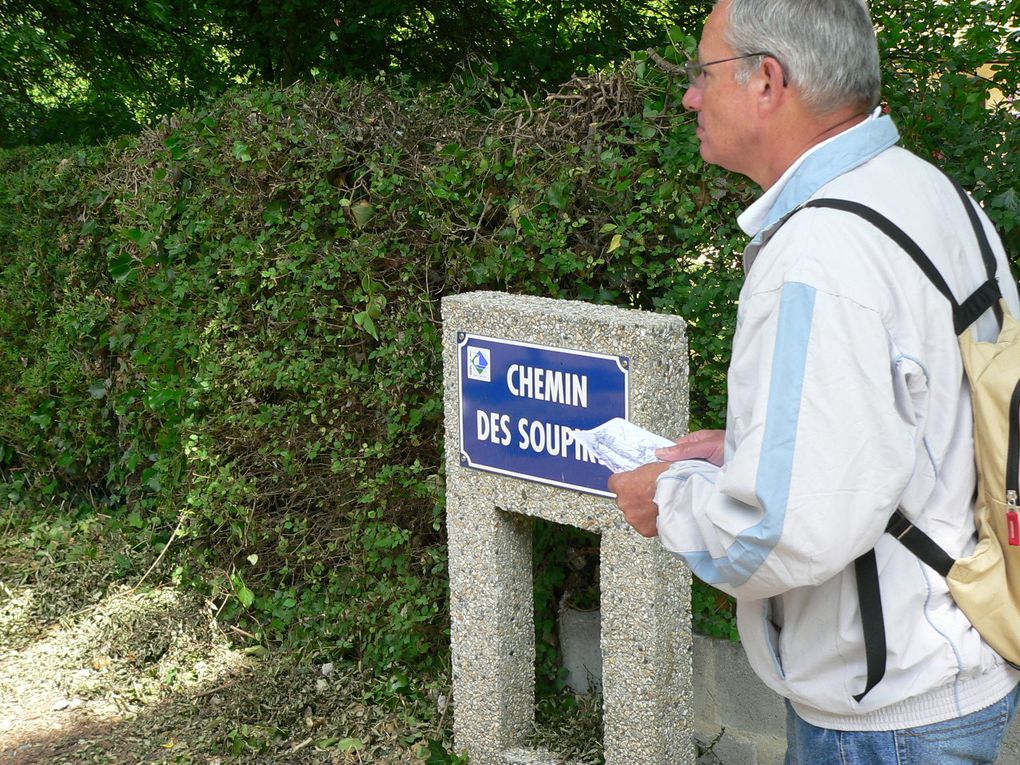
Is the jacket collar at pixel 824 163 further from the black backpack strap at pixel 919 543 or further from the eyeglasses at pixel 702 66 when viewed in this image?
the black backpack strap at pixel 919 543

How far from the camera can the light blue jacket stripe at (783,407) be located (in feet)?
4.82

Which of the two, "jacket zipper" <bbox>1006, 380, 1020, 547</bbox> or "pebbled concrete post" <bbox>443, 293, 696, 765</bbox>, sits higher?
"jacket zipper" <bbox>1006, 380, 1020, 547</bbox>

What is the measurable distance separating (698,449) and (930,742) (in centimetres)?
65

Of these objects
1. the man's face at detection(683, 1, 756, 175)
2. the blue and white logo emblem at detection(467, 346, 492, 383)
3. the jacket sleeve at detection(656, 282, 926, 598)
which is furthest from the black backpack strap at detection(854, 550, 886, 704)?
the blue and white logo emblem at detection(467, 346, 492, 383)

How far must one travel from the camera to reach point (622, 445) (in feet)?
7.19

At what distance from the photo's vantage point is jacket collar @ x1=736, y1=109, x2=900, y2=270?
1657 millimetres

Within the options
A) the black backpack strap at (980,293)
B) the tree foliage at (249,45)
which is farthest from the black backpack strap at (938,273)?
the tree foliage at (249,45)

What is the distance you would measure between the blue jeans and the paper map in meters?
0.63

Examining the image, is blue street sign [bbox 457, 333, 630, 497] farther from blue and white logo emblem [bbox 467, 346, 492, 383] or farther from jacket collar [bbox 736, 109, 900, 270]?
jacket collar [bbox 736, 109, 900, 270]

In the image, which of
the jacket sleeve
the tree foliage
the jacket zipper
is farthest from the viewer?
the tree foliage

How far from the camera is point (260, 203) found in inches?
157

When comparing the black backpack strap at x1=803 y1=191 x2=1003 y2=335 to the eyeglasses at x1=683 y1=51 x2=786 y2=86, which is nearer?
the black backpack strap at x1=803 y1=191 x2=1003 y2=335

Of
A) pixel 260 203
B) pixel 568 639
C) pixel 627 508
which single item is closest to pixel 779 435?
pixel 627 508

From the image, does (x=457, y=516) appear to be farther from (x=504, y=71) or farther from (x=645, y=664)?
(x=504, y=71)
